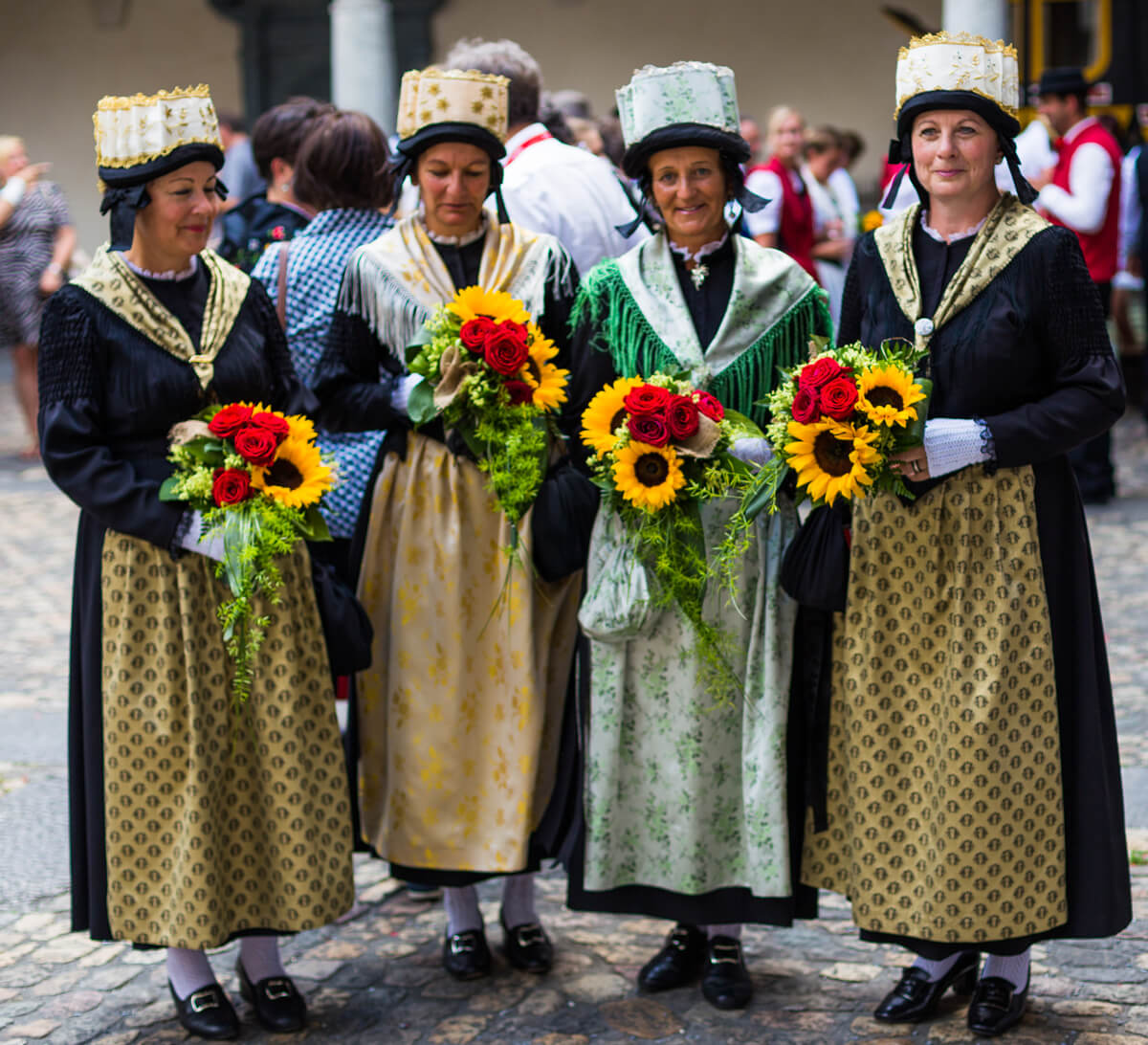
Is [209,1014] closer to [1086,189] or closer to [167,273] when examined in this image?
[167,273]

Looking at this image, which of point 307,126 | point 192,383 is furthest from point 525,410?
point 307,126

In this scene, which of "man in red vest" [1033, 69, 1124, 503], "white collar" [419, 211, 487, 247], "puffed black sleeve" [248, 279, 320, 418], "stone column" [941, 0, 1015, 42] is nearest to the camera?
"puffed black sleeve" [248, 279, 320, 418]

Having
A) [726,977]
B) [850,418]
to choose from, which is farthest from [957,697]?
[726,977]

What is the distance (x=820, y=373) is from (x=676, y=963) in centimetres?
143

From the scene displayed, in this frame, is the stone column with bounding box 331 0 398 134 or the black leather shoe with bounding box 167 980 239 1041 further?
the stone column with bounding box 331 0 398 134

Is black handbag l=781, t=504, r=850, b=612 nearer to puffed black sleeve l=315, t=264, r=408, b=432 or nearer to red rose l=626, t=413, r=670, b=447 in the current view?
red rose l=626, t=413, r=670, b=447

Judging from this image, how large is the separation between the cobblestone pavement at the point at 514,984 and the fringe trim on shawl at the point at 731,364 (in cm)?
130

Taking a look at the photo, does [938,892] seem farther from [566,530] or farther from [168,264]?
[168,264]

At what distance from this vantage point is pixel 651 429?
320 centimetres

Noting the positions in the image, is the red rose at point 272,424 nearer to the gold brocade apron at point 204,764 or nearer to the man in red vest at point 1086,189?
the gold brocade apron at point 204,764

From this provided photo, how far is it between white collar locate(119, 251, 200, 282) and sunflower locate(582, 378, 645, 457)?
92 centimetres

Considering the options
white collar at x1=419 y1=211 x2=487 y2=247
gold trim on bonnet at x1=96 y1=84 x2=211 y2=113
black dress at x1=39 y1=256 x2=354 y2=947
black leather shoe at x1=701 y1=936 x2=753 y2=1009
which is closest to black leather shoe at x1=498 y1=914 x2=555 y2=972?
black leather shoe at x1=701 y1=936 x2=753 y2=1009

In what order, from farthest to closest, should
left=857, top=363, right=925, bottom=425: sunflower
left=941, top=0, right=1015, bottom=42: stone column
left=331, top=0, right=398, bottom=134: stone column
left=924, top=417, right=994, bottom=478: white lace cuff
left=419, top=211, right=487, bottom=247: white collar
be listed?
left=331, top=0, right=398, bottom=134: stone column, left=941, top=0, right=1015, bottom=42: stone column, left=419, top=211, right=487, bottom=247: white collar, left=924, top=417, right=994, bottom=478: white lace cuff, left=857, top=363, right=925, bottom=425: sunflower

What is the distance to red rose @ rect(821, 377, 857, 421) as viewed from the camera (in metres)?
3.02
